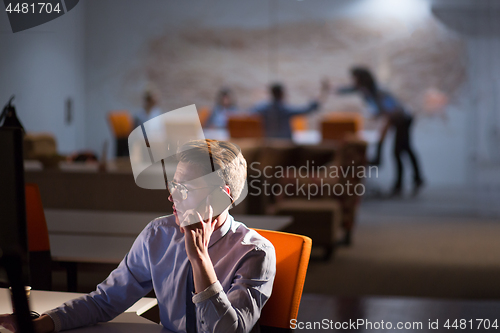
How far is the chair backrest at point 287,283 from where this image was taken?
148 centimetres

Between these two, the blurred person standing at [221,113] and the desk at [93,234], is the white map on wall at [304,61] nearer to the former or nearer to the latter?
the blurred person standing at [221,113]

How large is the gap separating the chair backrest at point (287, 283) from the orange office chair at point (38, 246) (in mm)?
1196

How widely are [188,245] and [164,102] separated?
3.60 metres

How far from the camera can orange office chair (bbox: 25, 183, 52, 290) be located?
2314 millimetres

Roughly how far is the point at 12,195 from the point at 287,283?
853mm

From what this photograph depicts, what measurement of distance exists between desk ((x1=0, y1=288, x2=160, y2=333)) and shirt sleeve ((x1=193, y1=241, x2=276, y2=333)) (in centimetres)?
17

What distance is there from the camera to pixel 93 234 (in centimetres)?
249

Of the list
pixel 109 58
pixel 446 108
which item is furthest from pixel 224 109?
pixel 446 108

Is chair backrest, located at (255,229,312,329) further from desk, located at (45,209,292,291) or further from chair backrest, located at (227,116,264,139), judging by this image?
chair backrest, located at (227,116,264,139)

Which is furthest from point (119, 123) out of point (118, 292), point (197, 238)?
point (197, 238)

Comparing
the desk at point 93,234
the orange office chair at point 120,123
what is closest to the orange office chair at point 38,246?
the desk at point 93,234

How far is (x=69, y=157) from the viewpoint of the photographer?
15.4ft

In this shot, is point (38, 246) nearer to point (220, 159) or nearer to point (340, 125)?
point (220, 159)

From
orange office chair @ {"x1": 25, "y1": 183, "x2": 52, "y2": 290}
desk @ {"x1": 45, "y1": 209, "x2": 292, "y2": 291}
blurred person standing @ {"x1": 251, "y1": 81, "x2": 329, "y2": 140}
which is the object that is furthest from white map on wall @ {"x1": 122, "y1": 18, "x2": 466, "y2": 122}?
orange office chair @ {"x1": 25, "y1": 183, "x2": 52, "y2": 290}
